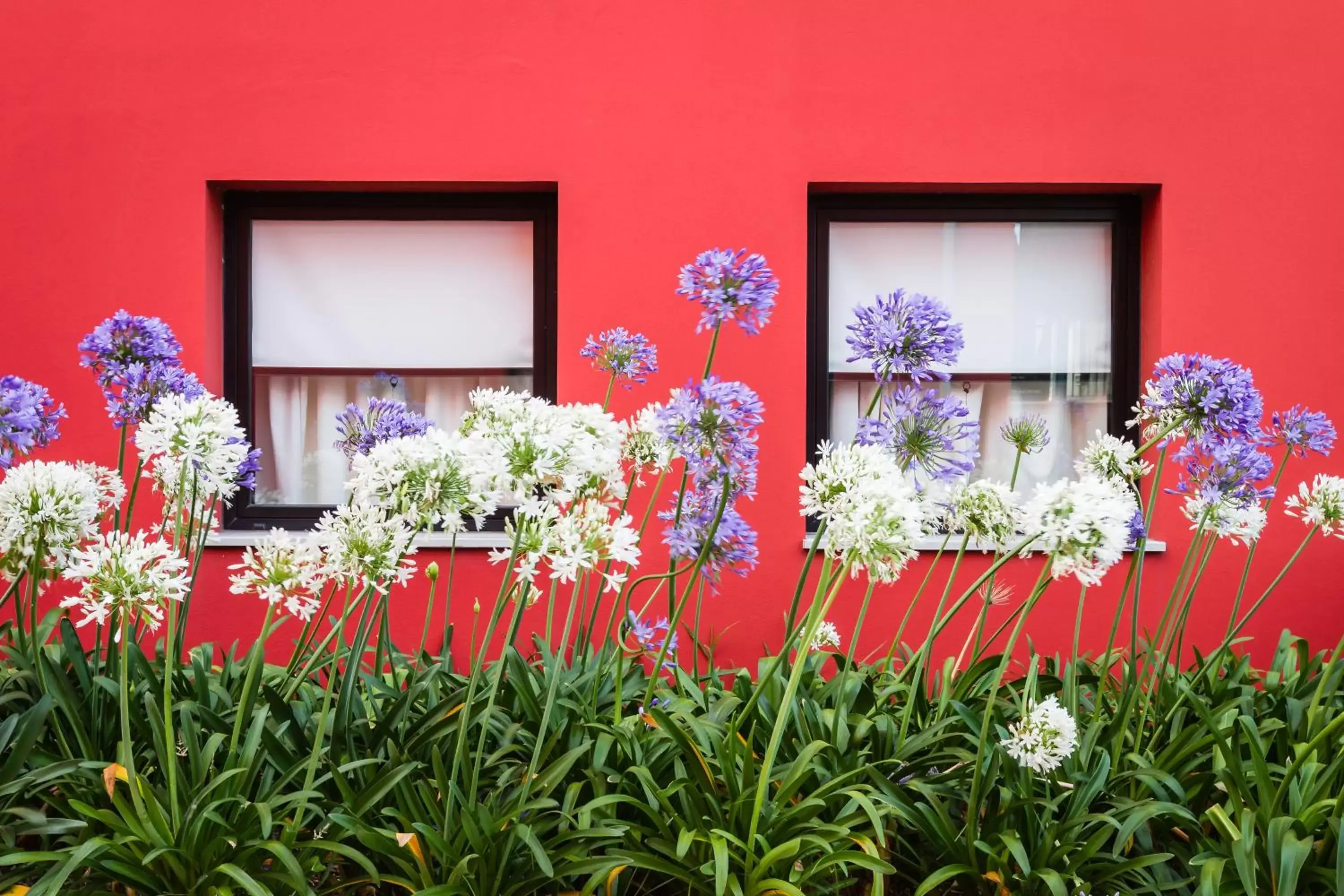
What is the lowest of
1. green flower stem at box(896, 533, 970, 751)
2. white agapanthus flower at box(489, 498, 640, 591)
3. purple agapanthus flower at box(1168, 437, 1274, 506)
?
green flower stem at box(896, 533, 970, 751)

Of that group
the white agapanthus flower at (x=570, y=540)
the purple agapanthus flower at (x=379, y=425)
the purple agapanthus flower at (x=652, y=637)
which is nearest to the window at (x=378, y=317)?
the purple agapanthus flower at (x=379, y=425)

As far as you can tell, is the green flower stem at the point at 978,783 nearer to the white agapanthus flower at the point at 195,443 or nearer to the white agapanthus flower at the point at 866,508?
the white agapanthus flower at the point at 866,508

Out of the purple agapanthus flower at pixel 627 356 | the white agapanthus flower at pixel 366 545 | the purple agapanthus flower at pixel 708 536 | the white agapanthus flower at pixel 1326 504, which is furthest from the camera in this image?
the purple agapanthus flower at pixel 627 356

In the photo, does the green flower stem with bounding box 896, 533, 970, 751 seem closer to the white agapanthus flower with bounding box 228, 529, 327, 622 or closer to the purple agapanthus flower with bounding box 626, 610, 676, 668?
the purple agapanthus flower with bounding box 626, 610, 676, 668

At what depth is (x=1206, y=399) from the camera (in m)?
1.83

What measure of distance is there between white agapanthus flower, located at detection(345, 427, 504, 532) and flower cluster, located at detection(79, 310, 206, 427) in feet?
2.10

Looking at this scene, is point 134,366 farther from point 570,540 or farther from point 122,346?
point 570,540

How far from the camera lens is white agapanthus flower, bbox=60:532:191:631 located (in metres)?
1.38

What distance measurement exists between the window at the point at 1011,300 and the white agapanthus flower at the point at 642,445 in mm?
2207

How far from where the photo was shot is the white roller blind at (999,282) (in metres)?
4.04

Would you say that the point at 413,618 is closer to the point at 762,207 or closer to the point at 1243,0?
the point at 762,207

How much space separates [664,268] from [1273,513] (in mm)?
2731

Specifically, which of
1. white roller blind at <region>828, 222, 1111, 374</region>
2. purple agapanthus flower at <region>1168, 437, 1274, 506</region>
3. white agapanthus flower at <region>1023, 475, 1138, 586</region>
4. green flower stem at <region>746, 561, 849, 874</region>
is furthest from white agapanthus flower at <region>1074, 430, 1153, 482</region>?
white roller blind at <region>828, 222, 1111, 374</region>

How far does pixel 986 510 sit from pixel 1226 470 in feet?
1.84
